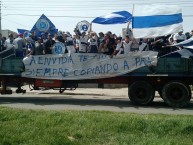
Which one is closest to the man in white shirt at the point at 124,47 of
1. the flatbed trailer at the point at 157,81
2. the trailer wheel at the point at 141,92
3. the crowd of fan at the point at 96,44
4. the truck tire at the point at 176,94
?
the crowd of fan at the point at 96,44

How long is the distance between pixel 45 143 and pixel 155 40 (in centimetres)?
884

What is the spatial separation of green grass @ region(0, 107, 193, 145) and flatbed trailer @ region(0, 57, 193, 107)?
15.9 feet

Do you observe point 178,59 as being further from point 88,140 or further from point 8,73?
point 88,140

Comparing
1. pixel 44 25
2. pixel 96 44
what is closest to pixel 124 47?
pixel 96 44

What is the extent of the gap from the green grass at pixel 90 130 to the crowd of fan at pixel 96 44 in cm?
558

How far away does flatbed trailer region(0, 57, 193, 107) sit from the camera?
1377 cm

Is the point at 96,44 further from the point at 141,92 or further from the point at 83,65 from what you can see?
the point at 141,92

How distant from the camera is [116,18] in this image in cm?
1823

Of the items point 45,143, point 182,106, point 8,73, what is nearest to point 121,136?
point 45,143

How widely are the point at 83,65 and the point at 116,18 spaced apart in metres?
4.06

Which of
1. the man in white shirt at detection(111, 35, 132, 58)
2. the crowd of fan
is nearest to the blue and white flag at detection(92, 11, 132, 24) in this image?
the crowd of fan

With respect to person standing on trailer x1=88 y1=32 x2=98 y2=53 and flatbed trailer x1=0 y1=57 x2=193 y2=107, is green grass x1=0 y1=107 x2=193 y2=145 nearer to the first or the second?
flatbed trailer x1=0 y1=57 x2=193 y2=107

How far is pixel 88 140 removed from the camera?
24.7ft

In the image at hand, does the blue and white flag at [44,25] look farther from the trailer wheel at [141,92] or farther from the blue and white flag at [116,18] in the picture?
the trailer wheel at [141,92]
